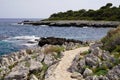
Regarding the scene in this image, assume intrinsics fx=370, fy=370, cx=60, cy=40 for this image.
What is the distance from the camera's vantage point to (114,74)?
19.0m

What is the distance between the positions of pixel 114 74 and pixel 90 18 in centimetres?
11501

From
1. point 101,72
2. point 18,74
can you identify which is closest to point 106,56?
point 101,72

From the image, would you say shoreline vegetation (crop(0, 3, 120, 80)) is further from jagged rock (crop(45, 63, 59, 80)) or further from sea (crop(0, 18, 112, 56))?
sea (crop(0, 18, 112, 56))

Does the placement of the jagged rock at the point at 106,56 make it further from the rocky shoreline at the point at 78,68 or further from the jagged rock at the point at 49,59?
the jagged rock at the point at 49,59

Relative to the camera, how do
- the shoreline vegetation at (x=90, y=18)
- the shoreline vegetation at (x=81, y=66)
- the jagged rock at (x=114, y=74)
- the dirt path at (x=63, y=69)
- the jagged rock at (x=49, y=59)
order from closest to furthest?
the jagged rock at (x=114, y=74), the shoreline vegetation at (x=81, y=66), the dirt path at (x=63, y=69), the jagged rock at (x=49, y=59), the shoreline vegetation at (x=90, y=18)

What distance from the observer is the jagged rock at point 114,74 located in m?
18.8

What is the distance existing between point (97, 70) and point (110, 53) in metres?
2.75

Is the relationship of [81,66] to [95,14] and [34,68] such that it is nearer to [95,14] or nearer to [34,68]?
[34,68]

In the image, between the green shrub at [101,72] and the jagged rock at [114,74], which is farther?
the green shrub at [101,72]

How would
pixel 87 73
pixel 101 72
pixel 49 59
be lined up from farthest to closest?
pixel 49 59 → pixel 87 73 → pixel 101 72

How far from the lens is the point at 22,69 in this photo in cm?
2270

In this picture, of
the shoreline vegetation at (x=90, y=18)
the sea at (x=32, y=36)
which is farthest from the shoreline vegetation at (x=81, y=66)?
the shoreline vegetation at (x=90, y=18)

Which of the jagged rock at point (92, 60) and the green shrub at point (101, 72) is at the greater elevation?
the jagged rock at point (92, 60)

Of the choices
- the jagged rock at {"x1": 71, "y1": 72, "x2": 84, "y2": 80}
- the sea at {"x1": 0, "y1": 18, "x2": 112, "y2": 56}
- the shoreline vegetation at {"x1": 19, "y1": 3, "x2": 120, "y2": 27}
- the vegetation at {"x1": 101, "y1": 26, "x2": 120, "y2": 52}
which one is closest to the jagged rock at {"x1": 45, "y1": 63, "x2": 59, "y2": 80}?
the jagged rock at {"x1": 71, "y1": 72, "x2": 84, "y2": 80}
